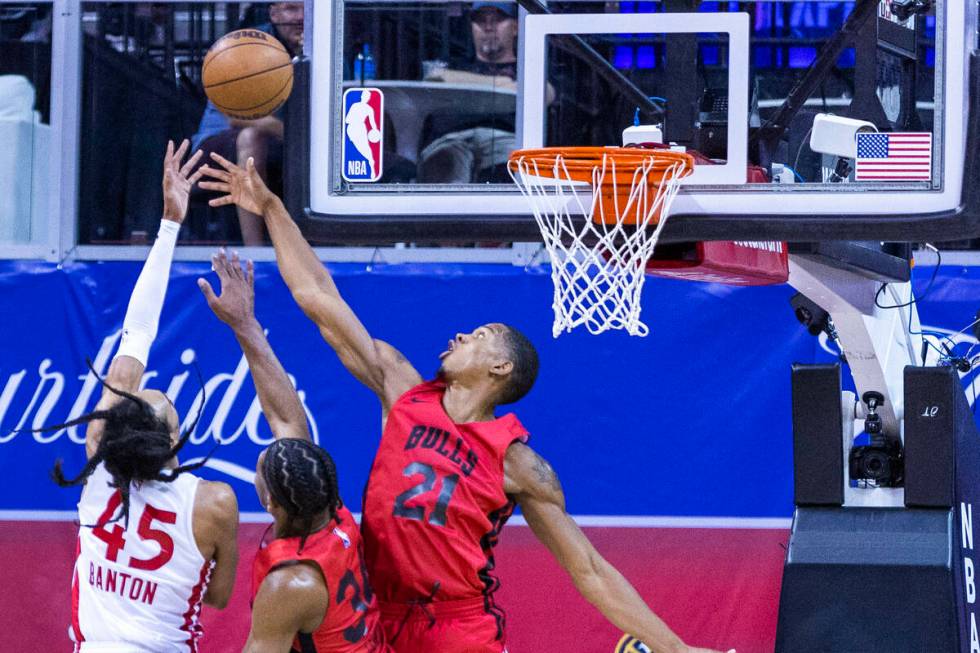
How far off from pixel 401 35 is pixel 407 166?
69cm

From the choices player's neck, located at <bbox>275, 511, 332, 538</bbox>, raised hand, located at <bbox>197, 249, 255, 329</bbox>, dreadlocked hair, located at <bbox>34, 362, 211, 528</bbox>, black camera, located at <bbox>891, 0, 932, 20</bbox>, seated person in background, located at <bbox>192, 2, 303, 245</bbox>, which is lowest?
player's neck, located at <bbox>275, 511, 332, 538</bbox>

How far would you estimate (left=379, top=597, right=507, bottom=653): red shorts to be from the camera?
463cm

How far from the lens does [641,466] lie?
23.0ft

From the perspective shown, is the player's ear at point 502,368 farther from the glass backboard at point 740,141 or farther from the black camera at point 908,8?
the black camera at point 908,8

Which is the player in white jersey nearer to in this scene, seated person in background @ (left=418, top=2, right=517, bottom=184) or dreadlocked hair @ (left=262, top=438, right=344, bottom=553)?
dreadlocked hair @ (left=262, top=438, right=344, bottom=553)

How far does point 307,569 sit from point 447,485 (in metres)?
0.57

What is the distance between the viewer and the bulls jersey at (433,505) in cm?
464

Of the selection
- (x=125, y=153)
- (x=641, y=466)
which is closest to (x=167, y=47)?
(x=125, y=153)

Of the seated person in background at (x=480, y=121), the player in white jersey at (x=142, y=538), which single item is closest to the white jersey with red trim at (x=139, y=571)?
the player in white jersey at (x=142, y=538)

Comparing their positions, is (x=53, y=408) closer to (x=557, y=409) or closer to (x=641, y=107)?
(x=557, y=409)

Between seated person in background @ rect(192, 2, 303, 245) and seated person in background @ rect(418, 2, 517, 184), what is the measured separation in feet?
2.37

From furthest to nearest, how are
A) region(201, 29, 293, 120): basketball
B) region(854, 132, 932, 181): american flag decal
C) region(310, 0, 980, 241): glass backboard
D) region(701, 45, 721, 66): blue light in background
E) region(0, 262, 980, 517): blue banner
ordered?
region(0, 262, 980, 517): blue banner < region(701, 45, 721, 66): blue light in background < region(201, 29, 293, 120): basketball < region(854, 132, 932, 181): american flag decal < region(310, 0, 980, 241): glass backboard

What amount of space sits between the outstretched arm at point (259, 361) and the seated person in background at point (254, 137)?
235 cm

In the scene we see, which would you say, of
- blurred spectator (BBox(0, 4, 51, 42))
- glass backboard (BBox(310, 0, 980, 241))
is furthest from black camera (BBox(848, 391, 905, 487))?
blurred spectator (BBox(0, 4, 51, 42))
